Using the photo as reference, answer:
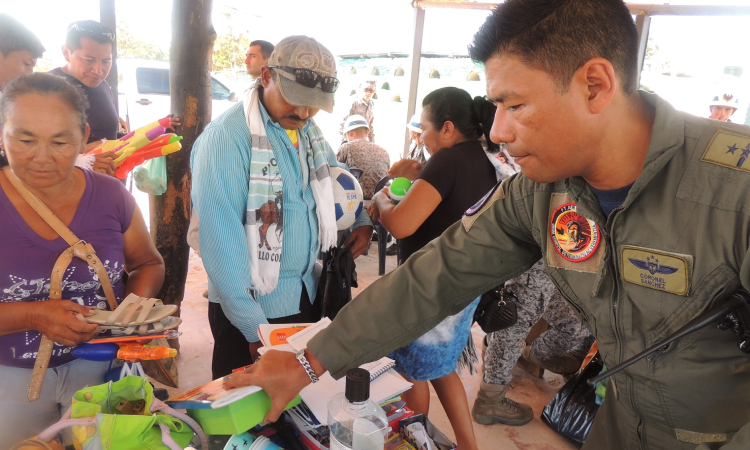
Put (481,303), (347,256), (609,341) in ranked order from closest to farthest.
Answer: (609,341)
(347,256)
(481,303)

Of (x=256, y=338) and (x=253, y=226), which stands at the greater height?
(x=253, y=226)

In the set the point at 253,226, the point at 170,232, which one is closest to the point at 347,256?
the point at 253,226

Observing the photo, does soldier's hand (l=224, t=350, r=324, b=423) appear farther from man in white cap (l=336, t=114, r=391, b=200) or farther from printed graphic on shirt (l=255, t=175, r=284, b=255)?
man in white cap (l=336, t=114, r=391, b=200)

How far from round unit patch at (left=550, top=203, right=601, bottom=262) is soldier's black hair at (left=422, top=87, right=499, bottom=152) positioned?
3.89 feet

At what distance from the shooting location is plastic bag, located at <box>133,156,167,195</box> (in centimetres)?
280

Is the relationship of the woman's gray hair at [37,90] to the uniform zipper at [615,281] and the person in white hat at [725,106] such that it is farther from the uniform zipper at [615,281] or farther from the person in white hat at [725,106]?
the person in white hat at [725,106]

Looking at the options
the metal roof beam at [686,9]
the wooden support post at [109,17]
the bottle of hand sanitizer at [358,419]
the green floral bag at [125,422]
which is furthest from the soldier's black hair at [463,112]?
the wooden support post at [109,17]

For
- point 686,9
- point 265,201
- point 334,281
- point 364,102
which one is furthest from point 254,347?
point 364,102

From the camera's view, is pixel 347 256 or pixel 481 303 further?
pixel 481 303

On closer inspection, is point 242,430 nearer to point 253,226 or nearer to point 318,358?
point 318,358

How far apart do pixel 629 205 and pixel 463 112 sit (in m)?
1.41

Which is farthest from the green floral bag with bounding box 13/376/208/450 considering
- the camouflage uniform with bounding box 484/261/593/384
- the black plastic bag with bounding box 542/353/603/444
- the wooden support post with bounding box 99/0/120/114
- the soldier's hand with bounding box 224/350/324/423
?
the wooden support post with bounding box 99/0/120/114

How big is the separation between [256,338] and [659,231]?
1.39 m

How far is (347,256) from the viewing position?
216cm
